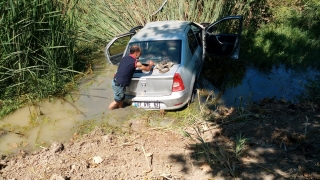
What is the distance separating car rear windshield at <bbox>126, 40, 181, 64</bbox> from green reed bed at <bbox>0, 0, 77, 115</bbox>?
2133 millimetres

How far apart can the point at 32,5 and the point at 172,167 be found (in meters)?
4.93

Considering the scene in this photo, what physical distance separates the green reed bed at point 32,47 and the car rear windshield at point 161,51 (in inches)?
84.0

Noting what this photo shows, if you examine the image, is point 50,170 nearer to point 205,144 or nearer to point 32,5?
point 205,144

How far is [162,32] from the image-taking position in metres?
7.24

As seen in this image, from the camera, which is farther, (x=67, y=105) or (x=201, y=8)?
(x=201, y=8)

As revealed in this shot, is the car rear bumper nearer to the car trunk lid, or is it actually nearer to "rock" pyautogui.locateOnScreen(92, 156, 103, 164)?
the car trunk lid

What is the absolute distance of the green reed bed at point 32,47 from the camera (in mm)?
6906

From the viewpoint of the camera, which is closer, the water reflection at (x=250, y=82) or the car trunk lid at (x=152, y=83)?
the car trunk lid at (x=152, y=83)

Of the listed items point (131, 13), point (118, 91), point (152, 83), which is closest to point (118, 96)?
point (118, 91)

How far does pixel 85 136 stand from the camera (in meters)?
5.85

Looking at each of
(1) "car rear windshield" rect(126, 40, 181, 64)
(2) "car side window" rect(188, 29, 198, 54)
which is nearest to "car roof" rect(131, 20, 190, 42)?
(1) "car rear windshield" rect(126, 40, 181, 64)

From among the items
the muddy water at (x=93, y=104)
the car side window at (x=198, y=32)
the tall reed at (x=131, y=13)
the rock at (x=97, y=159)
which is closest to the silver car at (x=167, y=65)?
the car side window at (x=198, y=32)

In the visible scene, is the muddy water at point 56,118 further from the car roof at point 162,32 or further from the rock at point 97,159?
the car roof at point 162,32

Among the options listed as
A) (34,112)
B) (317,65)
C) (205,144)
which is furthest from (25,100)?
(317,65)
